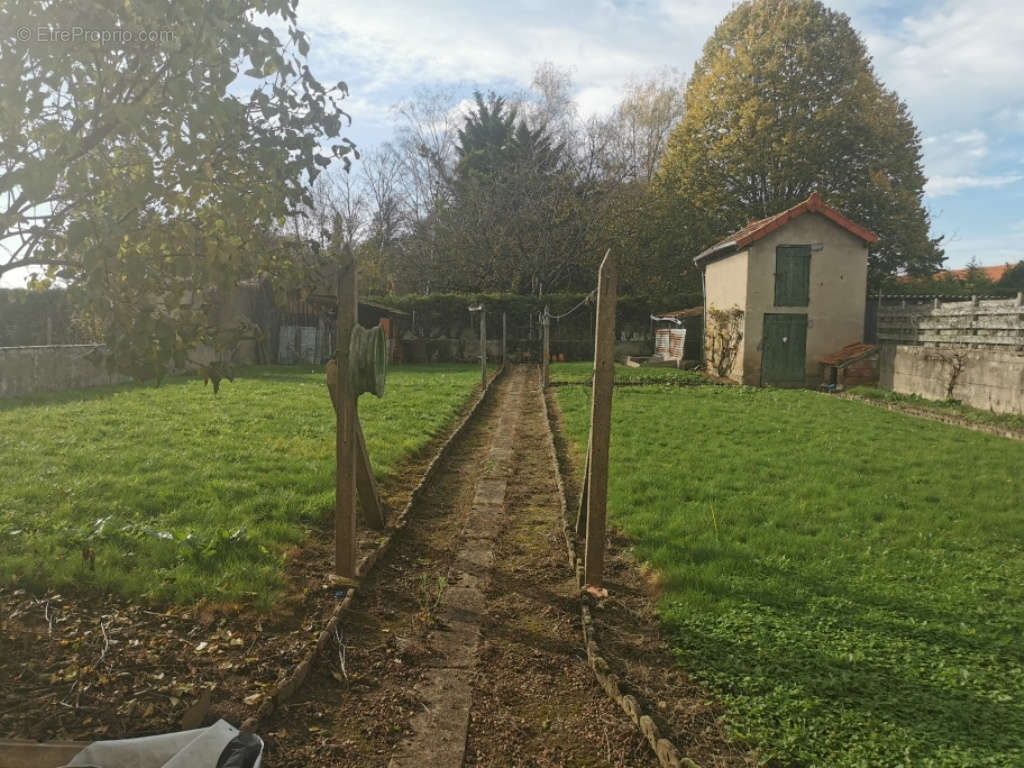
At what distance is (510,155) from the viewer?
3669cm

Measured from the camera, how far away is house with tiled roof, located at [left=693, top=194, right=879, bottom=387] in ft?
62.0

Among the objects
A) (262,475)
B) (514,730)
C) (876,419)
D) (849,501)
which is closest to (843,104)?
(876,419)

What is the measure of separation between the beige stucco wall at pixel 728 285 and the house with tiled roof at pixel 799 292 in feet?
0.40

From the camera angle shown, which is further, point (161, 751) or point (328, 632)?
point (328, 632)

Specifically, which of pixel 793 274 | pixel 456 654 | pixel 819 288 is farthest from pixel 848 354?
pixel 456 654

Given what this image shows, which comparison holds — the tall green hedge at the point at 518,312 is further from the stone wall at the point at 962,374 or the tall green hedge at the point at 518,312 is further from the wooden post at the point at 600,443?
the wooden post at the point at 600,443

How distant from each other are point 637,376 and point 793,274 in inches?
194

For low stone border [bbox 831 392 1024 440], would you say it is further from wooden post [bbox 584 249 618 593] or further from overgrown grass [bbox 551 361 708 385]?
wooden post [bbox 584 249 618 593]

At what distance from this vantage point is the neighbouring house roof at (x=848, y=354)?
18125 mm

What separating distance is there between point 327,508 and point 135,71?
3721 millimetres

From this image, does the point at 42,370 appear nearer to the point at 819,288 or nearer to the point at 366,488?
the point at 366,488

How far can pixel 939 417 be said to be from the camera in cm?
1279

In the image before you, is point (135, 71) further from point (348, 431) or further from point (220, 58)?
point (348, 431)

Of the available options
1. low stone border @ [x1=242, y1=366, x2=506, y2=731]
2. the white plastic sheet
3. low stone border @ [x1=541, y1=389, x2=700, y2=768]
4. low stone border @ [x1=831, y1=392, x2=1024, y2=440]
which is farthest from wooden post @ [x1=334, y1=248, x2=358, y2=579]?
low stone border @ [x1=831, y1=392, x2=1024, y2=440]
